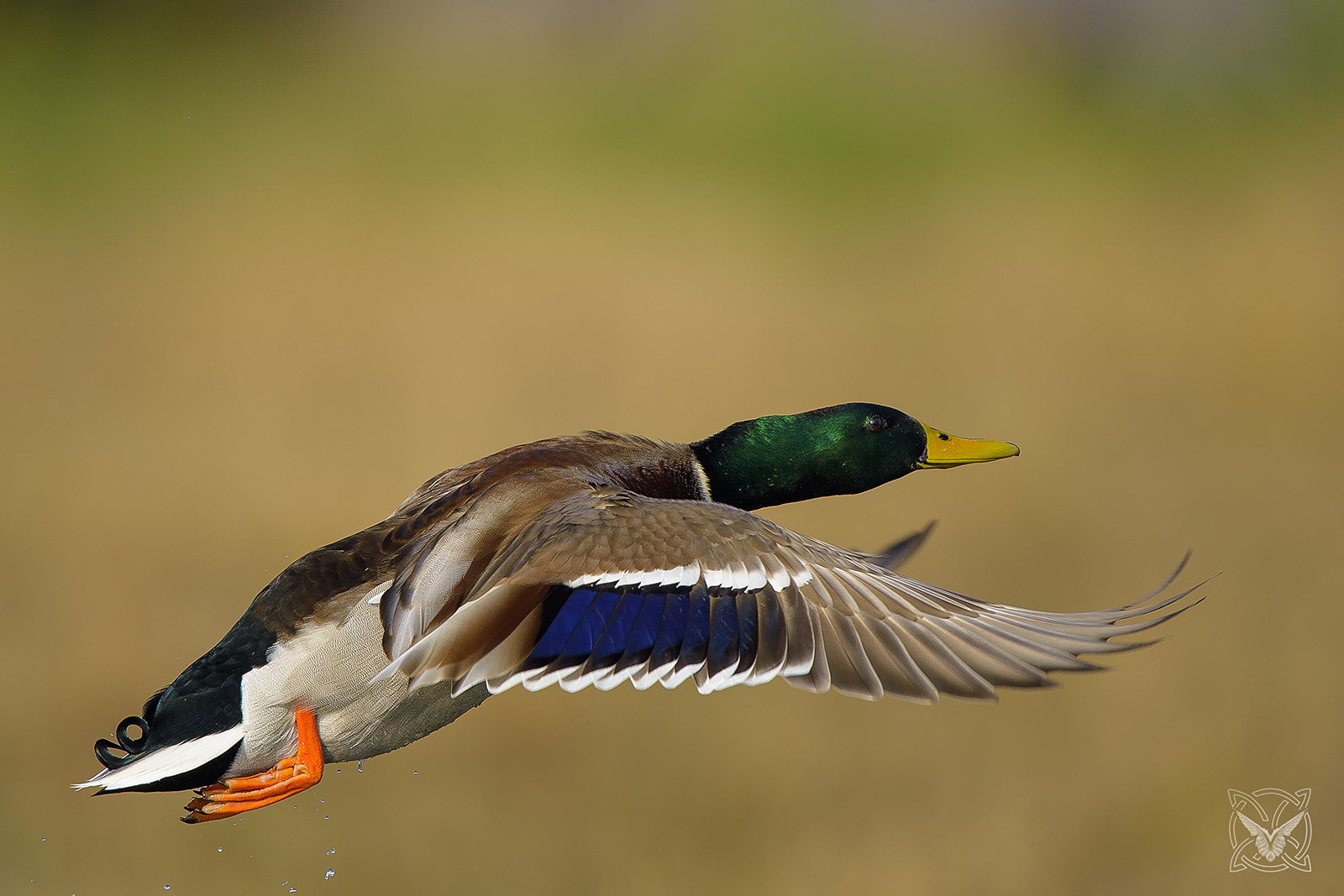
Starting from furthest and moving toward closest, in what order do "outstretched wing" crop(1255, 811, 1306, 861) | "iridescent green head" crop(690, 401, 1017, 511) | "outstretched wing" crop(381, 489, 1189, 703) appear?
1. "outstretched wing" crop(1255, 811, 1306, 861)
2. "iridescent green head" crop(690, 401, 1017, 511)
3. "outstretched wing" crop(381, 489, 1189, 703)

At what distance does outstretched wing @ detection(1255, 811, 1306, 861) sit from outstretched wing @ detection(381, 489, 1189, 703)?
9.96 ft

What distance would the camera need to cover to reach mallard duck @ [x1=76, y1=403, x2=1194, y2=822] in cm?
231

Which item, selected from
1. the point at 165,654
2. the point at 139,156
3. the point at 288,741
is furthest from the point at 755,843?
the point at 139,156

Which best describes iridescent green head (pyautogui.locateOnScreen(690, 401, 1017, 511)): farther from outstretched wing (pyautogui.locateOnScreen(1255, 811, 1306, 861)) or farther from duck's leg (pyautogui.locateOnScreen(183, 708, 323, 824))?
outstretched wing (pyautogui.locateOnScreen(1255, 811, 1306, 861))

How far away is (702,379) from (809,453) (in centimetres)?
389

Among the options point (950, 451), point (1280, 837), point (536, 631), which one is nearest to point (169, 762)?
point (536, 631)

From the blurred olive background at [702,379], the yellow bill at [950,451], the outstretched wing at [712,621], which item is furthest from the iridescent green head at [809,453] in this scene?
the blurred olive background at [702,379]

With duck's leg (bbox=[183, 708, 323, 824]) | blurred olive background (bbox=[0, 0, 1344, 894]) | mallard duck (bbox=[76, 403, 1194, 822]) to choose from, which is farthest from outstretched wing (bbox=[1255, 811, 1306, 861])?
duck's leg (bbox=[183, 708, 323, 824])

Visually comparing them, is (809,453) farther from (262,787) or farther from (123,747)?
(123,747)

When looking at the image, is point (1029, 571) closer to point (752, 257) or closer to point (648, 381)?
point (648, 381)

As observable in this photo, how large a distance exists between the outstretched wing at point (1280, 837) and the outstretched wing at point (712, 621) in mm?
3034

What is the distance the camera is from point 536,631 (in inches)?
91.7

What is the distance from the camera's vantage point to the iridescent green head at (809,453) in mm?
3357

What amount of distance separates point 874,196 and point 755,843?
23.7 feet
